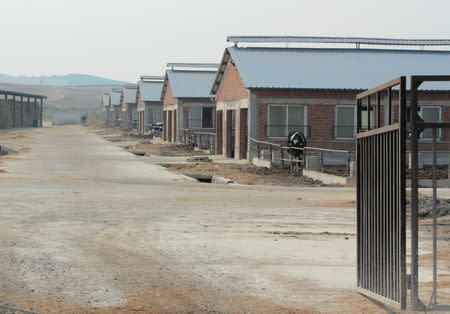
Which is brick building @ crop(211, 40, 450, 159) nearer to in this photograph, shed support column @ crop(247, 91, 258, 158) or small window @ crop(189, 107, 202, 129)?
shed support column @ crop(247, 91, 258, 158)

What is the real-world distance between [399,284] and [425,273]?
6.26 feet

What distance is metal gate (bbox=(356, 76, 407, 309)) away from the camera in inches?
263

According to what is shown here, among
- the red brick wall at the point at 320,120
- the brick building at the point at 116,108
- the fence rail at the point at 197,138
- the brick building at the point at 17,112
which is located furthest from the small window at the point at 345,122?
the brick building at the point at 116,108

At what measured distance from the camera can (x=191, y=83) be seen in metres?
50.6

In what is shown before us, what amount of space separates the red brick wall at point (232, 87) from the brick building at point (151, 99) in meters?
30.5

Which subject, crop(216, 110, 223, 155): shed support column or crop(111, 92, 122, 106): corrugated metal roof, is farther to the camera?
crop(111, 92, 122, 106): corrugated metal roof

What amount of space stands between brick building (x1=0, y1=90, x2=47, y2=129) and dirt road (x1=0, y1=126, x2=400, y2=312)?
6950 cm

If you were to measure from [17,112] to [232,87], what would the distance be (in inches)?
2579

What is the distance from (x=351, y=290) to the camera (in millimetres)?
7766

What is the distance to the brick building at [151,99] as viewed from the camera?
220 ft

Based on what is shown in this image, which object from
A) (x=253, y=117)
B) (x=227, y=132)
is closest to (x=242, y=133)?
(x=253, y=117)

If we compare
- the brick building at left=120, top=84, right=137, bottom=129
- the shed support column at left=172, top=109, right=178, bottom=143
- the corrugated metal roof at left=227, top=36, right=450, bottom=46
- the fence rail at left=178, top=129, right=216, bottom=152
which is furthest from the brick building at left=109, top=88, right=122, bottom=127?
the corrugated metal roof at left=227, top=36, right=450, bottom=46

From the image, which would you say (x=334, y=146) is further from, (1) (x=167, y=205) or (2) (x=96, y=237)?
(2) (x=96, y=237)

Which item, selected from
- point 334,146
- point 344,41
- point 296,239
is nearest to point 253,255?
Result: point 296,239
